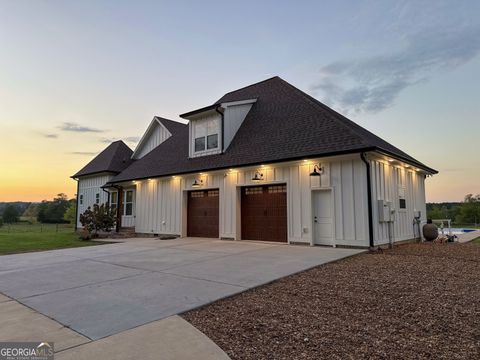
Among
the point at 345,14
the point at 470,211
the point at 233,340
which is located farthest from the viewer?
the point at 470,211

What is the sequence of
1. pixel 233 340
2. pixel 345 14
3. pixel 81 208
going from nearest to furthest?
pixel 233 340, pixel 345 14, pixel 81 208

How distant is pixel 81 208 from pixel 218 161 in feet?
52.8

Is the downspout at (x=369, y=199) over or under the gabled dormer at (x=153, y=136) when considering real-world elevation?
under

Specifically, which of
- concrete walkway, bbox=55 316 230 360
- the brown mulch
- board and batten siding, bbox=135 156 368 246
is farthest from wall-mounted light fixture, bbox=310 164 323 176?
concrete walkway, bbox=55 316 230 360

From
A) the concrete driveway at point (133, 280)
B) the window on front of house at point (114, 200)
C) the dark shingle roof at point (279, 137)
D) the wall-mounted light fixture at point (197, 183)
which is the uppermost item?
the dark shingle roof at point (279, 137)

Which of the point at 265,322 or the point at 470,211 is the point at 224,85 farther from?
the point at 470,211

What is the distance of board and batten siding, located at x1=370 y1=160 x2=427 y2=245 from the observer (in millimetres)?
9852

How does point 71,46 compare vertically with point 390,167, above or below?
above

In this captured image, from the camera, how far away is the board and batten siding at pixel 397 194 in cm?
985

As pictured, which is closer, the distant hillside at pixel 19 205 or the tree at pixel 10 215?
the tree at pixel 10 215

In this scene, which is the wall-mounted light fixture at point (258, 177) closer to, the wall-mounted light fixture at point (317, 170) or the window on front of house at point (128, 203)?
the wall-mounted light fixture at point (317, 170)

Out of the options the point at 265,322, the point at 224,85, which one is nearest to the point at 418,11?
the point at 224,85

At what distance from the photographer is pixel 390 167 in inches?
441

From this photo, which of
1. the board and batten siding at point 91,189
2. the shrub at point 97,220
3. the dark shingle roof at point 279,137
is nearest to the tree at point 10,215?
the board and batten siding at point 91,189
